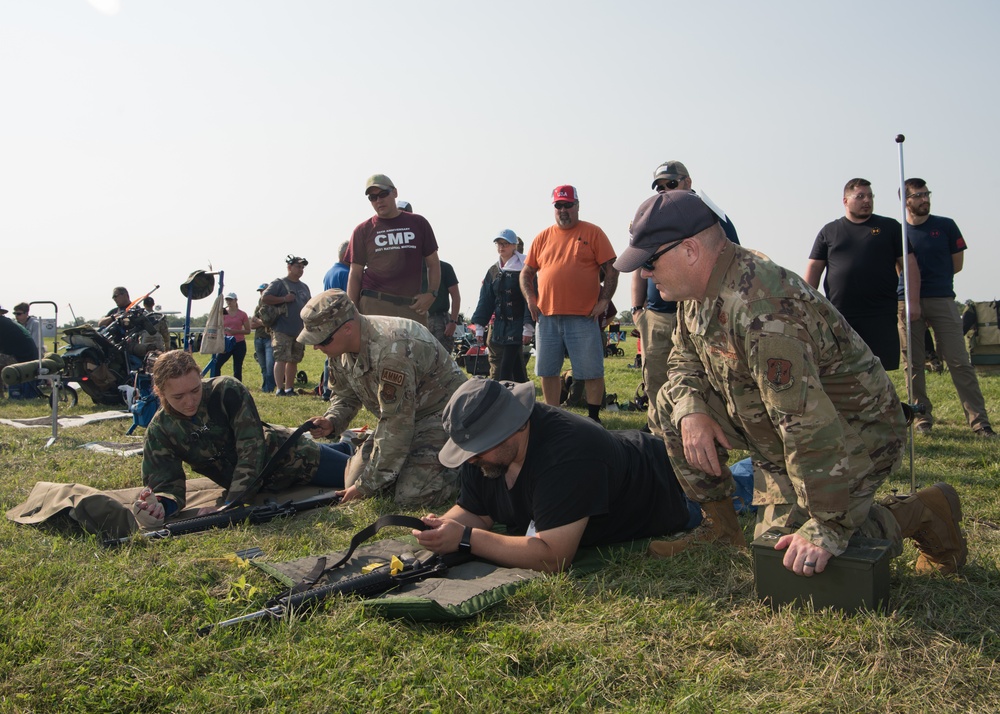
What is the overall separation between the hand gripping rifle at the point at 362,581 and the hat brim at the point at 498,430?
1.02ft

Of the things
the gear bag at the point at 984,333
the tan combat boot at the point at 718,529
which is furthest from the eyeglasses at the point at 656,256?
the gear bag at the point at 984,333

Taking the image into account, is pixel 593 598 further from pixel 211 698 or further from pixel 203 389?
pixel 203 389

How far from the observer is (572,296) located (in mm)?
7117

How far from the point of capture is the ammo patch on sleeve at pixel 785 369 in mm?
2791

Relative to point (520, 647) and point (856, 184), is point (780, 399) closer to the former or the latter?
point (520, 647)

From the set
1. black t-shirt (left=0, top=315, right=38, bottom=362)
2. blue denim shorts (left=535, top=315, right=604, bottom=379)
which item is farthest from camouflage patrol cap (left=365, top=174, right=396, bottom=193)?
black t-shirt (left=0, top=315, right=38, bottom=362)

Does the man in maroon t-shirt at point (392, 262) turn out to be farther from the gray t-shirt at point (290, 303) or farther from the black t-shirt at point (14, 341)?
the black t-shirt at point (14, 341)

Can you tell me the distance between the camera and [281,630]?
9.76ft

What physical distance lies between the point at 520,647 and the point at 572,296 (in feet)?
15.2

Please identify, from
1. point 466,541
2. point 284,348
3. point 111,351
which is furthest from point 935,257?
point 111,351

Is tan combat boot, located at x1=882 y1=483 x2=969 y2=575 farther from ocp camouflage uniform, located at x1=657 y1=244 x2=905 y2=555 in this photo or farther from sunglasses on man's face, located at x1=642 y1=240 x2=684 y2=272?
sunglasses on man's face, located at x1=642 y1=240 x2=684 y2=272

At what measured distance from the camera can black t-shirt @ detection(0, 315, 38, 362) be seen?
39.8 ft

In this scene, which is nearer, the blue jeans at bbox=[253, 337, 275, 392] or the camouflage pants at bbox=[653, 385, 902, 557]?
the camouflage pants at bbox=[653, 385, 902, 557]

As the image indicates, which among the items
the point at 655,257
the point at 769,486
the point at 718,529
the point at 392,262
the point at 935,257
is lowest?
the point at 718,529
